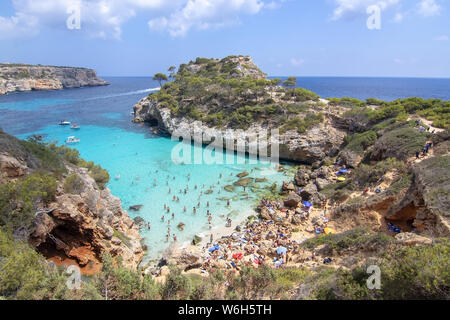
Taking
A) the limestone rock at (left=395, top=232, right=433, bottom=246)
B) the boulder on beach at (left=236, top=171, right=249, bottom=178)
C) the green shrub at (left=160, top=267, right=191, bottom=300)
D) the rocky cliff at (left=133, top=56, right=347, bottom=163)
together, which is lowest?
the boulder on beach at (left=236, top=171, right=249, bottom=178)

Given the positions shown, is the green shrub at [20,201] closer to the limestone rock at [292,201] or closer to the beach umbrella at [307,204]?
the limestone rock at [292,201]

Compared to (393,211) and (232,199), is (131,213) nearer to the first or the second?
(232,199)

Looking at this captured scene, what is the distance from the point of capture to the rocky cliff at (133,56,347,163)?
27.4 m

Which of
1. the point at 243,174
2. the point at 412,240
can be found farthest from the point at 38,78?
the point at 412,240

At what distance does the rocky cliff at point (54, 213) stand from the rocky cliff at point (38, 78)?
108 m

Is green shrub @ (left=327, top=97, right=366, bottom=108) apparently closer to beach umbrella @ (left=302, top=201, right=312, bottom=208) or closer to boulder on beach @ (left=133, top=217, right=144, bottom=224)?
beach umbrella @ (left=302, top=201, right=312, bottom=208)

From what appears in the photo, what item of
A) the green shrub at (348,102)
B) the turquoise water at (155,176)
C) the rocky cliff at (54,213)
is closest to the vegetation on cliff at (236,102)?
the green shrub at (348,102)

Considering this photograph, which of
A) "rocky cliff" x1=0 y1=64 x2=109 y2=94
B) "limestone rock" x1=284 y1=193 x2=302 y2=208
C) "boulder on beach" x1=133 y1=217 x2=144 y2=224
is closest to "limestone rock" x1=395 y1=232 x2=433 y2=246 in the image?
"limestone rock" x1=284 y1=193 x2=302 y2=208

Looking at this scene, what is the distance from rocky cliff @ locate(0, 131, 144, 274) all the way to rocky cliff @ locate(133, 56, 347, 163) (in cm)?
2079

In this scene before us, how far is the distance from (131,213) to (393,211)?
17.2 m

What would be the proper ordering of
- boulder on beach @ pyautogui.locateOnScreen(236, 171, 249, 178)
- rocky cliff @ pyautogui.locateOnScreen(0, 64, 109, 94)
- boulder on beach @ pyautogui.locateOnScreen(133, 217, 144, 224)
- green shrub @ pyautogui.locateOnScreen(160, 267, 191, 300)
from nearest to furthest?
green shrub @ pyautogui.locateOnScreen(160, 267, 191, 300), boulder on beach @ pyautogui.locateOnScreen(133, 217, 144, 224), boulder on beach @ pyautogui.locateOnScreen(236, 171, 249, 178), rocky cliff @ pyautogui.locateOnScreen(0, 64, 109, 94)
